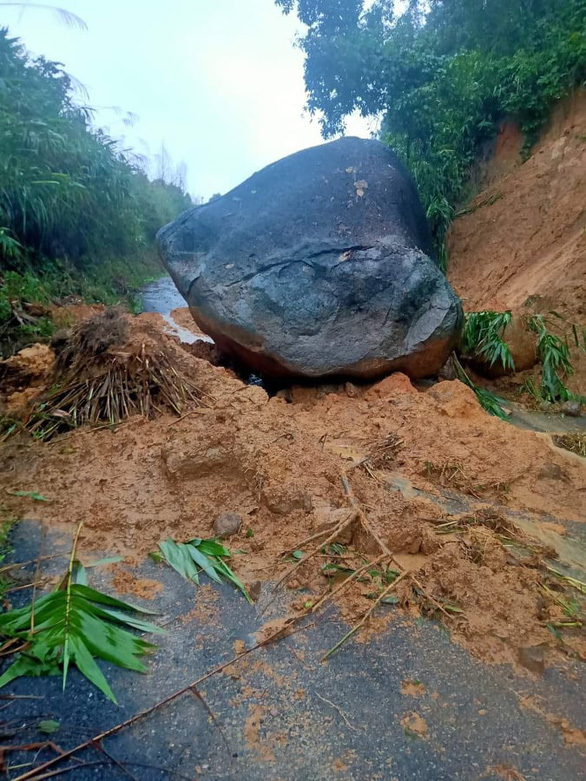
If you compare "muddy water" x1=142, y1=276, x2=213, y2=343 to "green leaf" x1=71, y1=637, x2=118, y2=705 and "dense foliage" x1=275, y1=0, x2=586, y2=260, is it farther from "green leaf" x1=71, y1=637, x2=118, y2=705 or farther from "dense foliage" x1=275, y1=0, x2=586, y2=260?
"green leaf" x1=71, y1=637, x2=118, y2=705

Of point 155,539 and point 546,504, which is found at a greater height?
point 155,539

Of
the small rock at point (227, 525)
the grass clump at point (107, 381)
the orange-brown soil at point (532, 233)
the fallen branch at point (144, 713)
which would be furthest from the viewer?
the orange-brown soil at point (532, 233)

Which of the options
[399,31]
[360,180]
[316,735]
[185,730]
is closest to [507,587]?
[316,735]

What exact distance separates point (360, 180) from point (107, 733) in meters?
4.83

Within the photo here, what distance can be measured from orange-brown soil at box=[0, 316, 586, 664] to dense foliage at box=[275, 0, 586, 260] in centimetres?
498

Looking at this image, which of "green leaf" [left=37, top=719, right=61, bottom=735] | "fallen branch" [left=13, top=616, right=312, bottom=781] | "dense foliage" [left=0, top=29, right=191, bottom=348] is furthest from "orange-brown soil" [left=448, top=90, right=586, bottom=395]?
"dense foliage" [left=0, top=29, right=191, bottom=348]

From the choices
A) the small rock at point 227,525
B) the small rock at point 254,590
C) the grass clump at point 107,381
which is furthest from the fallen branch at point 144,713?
the grass clump at point 107,381

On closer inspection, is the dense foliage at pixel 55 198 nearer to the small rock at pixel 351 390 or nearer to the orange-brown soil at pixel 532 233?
the small rock at pixel 351 390

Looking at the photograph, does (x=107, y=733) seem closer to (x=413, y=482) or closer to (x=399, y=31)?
(x=413, y=482)

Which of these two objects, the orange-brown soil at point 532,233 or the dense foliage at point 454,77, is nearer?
the orange-brown soil at point 532,233

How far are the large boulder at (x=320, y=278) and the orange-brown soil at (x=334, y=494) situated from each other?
88 cm

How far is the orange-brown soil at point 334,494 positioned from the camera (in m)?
1.85

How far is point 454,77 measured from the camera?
7367 mm

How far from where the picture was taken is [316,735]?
134cm
